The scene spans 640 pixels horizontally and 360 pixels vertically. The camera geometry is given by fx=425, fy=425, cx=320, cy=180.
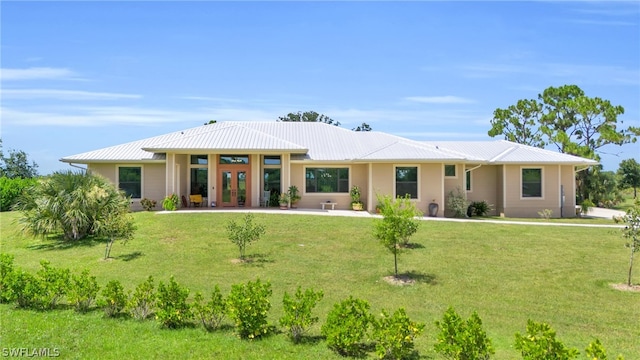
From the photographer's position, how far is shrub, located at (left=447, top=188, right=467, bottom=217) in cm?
2216

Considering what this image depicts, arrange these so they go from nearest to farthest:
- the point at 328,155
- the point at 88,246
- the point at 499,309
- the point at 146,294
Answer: the point at 146,294 → the point at 499,309 → the point at 88,246 → the point at 328,155

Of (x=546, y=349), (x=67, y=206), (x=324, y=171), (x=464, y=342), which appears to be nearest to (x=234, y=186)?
(x=324, y=171)

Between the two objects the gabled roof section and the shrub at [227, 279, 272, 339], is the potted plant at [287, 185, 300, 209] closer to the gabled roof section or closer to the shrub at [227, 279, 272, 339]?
the gabled roof section

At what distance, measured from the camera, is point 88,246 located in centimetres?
1464

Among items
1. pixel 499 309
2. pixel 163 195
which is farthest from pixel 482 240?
pixel 163 195

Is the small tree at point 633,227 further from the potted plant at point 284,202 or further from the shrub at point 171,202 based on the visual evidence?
the shrub at point 171,202

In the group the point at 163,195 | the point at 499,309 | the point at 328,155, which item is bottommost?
the point at 499,309

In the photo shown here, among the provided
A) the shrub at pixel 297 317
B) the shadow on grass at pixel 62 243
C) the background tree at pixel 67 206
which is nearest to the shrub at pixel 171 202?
the background tree at pixel 67 206

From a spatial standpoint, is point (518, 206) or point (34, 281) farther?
point (518, 206)

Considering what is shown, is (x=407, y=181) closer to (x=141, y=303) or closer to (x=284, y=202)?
(x=284, y=202)

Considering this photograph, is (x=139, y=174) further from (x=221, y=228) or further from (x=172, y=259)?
(x=172, y=259)

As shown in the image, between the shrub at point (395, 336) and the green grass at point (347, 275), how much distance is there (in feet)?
2.09

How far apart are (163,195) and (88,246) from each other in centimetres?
877

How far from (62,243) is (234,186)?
9.69m
